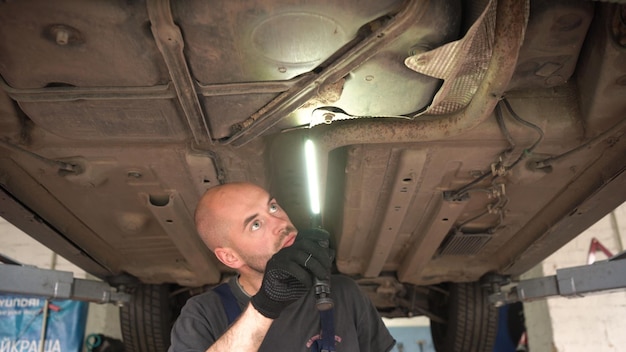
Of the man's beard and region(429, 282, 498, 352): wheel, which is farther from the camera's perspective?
region(429, 282, 498, 352): wheel

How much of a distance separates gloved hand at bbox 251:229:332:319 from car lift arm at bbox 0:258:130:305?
1.23 m

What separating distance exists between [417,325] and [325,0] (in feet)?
18.2

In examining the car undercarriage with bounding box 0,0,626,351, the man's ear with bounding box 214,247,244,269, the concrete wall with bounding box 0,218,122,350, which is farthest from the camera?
the concrete wall with bounding box 0,218,122,350

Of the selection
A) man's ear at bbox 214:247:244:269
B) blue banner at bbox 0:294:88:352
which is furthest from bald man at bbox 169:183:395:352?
blue banner at bbox 0:294:88:352

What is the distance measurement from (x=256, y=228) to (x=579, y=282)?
57.4 inches

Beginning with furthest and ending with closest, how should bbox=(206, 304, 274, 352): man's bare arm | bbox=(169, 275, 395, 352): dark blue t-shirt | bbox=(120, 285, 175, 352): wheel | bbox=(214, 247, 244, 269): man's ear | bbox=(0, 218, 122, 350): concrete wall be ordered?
bbox=(0, 218, 122, 350): concrete wall, bbox=(120, 285, 175, 352): wheel, bbox=(214, 247, 244, 269): man's ear, bbox=(169, 275, 395, 352): dark blue t-shirt, bbox=(206, 304, 274, 352): man's bare arm

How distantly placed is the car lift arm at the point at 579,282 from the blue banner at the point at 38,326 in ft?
12.8

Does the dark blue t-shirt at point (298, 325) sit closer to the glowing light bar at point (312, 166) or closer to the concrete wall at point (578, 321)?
the glowing light bar at point (312, 166)

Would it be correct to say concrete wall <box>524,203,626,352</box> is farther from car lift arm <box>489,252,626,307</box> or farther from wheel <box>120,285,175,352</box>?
wheel <box>120,285,175,352</box>

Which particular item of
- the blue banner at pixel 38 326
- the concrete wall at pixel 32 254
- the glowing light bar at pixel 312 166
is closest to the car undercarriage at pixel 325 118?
the glowing light bar at pixel 312 166

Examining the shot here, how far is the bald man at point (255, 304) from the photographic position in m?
1.40

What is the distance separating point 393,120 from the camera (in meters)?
1.71

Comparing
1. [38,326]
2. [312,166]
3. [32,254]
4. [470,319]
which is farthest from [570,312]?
[32,254]

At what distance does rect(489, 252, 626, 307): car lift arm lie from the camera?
6.64 feet
